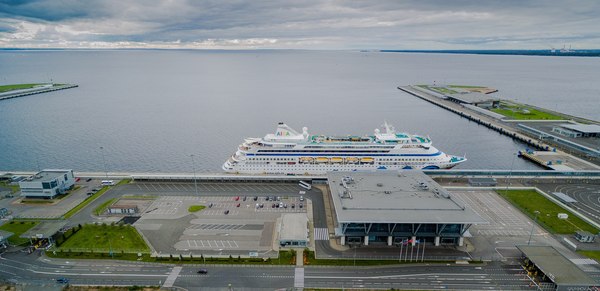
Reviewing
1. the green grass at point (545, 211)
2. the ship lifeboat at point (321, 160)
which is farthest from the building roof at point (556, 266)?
the ship lifeboat at point (321, 160)

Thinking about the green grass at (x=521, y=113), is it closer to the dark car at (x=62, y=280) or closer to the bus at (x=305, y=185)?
the bus at (x=305, y=185)

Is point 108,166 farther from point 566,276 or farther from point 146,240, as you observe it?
point 566,276

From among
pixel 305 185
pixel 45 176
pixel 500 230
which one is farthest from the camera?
pixel 305 185

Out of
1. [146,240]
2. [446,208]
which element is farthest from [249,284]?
[446,208]

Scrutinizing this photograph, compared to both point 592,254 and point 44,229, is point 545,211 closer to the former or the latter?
point 592,254

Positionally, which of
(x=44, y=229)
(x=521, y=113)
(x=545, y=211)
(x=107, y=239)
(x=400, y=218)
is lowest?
(x=107, y=239)

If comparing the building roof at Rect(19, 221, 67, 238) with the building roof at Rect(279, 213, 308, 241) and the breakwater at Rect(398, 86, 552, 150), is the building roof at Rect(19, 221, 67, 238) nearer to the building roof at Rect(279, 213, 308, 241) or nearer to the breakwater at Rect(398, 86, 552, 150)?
the building roof at Rect(279, 213, 308, 241)

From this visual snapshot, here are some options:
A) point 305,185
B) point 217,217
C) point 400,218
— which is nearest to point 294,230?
point 217,217
